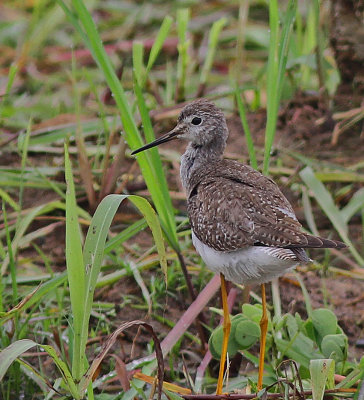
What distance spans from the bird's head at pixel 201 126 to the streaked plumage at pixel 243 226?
0.17 metres

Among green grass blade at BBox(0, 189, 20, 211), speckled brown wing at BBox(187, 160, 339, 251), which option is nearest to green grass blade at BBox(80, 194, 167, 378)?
speckled brown wing at BBox(187, 160, 339, 251)

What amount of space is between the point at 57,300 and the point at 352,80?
288cm

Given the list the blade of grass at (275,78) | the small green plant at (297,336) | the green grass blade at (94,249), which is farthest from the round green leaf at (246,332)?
the green grass blade at (94,249)

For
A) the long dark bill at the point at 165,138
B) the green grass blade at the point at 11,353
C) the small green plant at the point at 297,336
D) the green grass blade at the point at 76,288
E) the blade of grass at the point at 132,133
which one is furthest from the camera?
the long dark bill at the point at 165,138

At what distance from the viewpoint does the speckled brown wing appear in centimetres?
379

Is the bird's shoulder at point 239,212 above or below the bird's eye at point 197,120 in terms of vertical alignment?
below

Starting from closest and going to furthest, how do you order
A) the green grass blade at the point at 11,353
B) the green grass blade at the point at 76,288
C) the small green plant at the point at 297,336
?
the green grass blade at the point at 11,353, the green grass blade at the point at 76,288, the small green plant at the point at 297,336

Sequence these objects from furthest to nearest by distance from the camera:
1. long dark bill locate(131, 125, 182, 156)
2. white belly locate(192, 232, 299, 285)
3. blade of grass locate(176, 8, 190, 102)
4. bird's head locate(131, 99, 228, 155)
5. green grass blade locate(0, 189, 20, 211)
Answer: blade of grass locate(176, 8, 190, 102), green grass blade locate(0, 189, 20, 211), bird's head locate(131, 99, 228, 155), long dark bill locate(131, 125, 182, 156), white belly locate(192, 232, 299, 285)

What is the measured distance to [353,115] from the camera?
602 centimetres

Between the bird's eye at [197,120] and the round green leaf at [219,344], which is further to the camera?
the bird's eye at [197,120]

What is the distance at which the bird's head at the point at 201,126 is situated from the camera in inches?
181

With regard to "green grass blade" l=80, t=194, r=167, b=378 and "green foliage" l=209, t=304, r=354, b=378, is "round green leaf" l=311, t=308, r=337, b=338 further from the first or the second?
"green grass blade" l=80, t=194, r=167, b=378

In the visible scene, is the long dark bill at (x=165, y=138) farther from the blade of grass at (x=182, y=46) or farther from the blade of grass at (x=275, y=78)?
the blade of grass at (x=182, y=46)

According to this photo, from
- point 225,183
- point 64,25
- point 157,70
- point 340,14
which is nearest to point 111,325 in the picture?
point 225,183
